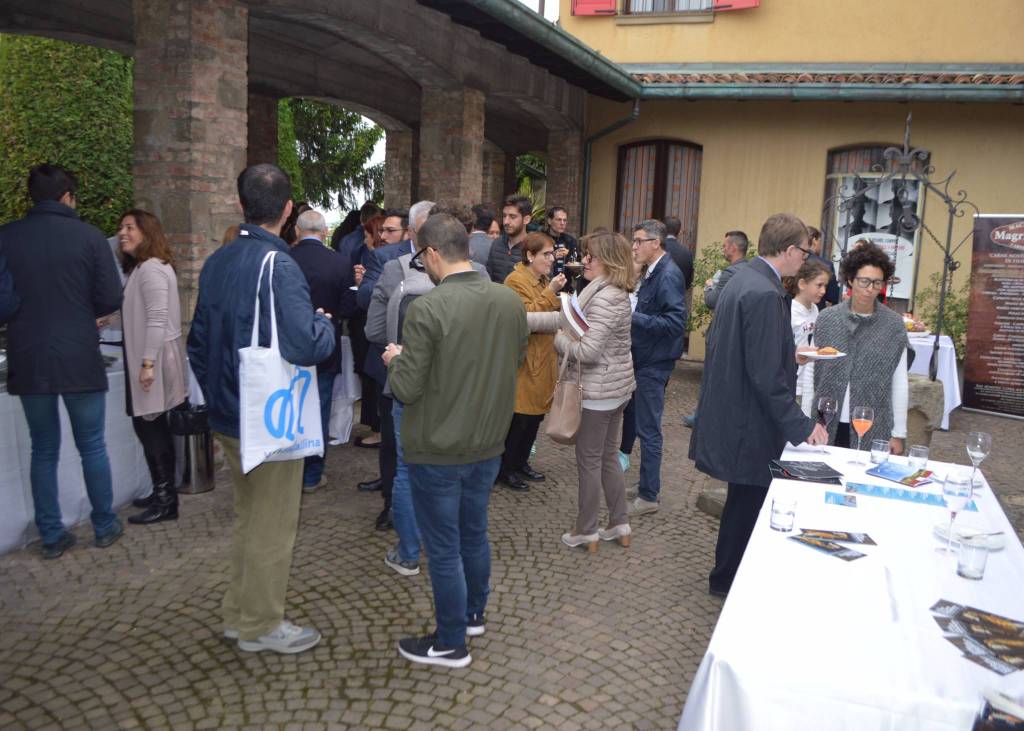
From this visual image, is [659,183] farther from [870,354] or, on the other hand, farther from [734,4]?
[870,354]

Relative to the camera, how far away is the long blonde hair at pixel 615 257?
4.54 m

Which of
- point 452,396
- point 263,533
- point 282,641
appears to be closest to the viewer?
point 452,396

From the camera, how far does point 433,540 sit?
3.37 m

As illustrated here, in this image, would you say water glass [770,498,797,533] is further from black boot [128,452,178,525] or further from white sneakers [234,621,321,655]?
black boot [128,452,178,525]

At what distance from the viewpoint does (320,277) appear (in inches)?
221

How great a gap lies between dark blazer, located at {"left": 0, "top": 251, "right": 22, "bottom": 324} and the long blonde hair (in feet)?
9.17

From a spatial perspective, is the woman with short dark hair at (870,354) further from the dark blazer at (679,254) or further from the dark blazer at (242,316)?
the dark blazer at (679,254)

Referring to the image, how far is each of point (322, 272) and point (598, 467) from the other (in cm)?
225

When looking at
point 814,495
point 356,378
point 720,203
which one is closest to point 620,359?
point 814,495

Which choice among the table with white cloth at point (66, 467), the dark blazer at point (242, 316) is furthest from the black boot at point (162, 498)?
the dark blazer at point (242, 316)

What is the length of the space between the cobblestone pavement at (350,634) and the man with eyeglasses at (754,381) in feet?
2.60

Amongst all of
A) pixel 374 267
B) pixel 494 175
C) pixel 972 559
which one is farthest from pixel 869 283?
pixel 494 175

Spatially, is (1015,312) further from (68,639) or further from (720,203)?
(68,639)

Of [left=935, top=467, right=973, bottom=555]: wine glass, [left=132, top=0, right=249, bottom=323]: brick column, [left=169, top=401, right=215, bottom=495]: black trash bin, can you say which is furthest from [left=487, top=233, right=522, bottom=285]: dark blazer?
[left=935, top=467, right=973, bottom=555]: wine glass
